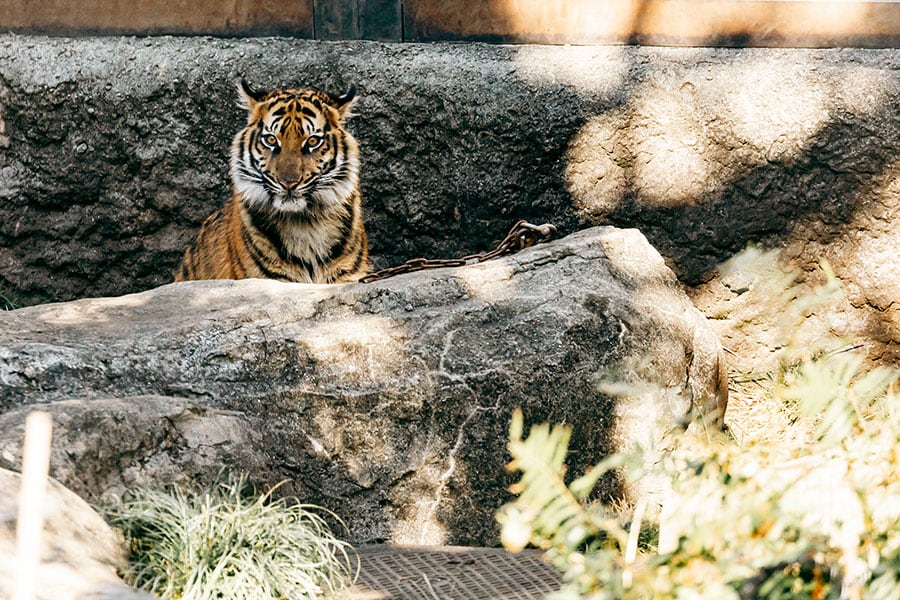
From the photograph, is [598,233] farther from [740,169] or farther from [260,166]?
[260,166]

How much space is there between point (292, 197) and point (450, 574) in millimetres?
2542

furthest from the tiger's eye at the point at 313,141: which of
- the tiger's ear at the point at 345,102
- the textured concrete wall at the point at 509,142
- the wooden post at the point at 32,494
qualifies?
the wooden post at the point at 32,494

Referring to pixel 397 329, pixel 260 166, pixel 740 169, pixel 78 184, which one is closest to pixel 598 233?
pixel 397 329

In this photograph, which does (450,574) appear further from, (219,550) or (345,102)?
(345,102)

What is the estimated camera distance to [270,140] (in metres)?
5.71

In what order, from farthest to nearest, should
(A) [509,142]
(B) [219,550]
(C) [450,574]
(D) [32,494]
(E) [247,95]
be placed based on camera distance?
1. (A) [509,142]
2. (E) [247,95]
3. (C) [450,574]
4. (B) [219,550]
5. (D) [32,494]

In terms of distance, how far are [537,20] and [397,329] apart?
256 cm

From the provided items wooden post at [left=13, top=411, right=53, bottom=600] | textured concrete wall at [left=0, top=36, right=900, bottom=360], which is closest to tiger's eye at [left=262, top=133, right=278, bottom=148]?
textured concrete wall at [left=0, top=36, right=900, bottom=360]

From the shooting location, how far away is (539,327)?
418cm

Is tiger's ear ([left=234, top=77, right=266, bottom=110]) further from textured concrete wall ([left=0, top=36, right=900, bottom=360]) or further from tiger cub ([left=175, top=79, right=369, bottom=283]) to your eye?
textured concrete wall ([left=0, top=36, right=900, bottom=360])

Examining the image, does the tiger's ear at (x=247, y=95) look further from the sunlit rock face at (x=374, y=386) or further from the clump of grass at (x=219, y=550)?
the clump of grass at (x=219, y=550)

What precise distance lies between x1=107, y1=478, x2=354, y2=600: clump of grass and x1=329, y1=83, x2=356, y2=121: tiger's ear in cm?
260

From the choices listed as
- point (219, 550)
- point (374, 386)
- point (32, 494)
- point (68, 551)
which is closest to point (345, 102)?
point (374, 386)

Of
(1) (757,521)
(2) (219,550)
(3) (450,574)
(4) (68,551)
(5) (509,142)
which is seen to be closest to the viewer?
(1) (757,521)
